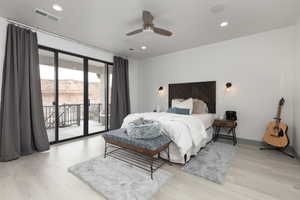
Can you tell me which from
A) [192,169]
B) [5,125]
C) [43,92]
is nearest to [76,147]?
[5,125]

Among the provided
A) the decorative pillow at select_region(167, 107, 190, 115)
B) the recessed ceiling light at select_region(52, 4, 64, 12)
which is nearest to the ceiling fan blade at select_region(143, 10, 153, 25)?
the recessed ceiling light at select_region(52, 4, 64, 12)

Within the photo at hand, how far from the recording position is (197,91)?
4297mm

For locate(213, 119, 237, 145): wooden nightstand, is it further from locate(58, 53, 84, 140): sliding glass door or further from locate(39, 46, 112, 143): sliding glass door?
locate(58, 53, 84, 140): sliding glass door

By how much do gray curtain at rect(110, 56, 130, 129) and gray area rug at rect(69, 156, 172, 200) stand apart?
7.51 ft

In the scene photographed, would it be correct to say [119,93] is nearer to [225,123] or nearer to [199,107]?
[199,107]

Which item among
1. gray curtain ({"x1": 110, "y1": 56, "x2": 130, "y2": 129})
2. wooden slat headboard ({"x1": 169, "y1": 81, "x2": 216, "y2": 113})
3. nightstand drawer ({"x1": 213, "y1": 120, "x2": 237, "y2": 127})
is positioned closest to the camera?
nightstand drawer ({"x1": 213, "y1": 120, "x2": 237, "y2": 127})

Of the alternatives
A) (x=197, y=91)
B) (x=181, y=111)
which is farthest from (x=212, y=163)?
(x=197, y=91)

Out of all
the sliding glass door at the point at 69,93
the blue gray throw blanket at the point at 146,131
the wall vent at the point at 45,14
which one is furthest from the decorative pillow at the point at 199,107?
the wall vent at the point at 45,14

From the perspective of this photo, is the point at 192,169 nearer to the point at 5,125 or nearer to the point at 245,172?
the point at 245,172

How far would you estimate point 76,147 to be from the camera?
10.6ft

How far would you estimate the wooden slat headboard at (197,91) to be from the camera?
402 cm

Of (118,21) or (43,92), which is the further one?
(43,92)

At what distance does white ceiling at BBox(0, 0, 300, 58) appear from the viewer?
2230mm

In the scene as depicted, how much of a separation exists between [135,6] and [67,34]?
2.14m
